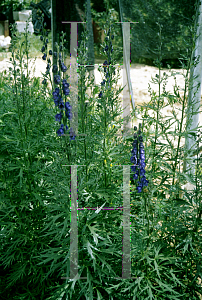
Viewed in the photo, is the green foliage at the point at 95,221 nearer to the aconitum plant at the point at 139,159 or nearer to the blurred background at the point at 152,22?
the aconitum plant at the point at 139,159

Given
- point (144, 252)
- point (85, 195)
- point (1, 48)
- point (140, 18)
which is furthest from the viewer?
point (1, 48)

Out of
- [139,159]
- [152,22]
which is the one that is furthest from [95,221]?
[152,22]

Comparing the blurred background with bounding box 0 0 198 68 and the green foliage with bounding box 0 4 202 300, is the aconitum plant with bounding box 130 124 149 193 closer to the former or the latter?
the green foliage with bounding box 0 4 202 300

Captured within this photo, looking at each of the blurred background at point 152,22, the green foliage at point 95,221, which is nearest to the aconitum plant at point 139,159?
the green foliage at point 95,221

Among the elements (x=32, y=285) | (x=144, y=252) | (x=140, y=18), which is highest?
(x=140, y=18)

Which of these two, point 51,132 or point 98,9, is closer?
point 51,132

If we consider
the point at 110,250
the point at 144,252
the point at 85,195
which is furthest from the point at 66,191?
the point at 144,252

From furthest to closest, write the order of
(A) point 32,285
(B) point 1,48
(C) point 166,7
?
(B) point 1,48, (C) point 166,7, (A) point 32,285

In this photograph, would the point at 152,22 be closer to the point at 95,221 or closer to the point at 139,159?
the point at 139,159

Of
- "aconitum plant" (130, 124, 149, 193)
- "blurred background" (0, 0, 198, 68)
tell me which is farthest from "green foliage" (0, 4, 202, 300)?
"blurred background" (0, 0, 198, 68)

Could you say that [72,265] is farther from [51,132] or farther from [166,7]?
[166,7]

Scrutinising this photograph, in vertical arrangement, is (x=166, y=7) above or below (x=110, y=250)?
above

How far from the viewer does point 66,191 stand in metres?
2.30

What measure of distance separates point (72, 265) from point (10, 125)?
1.27m
